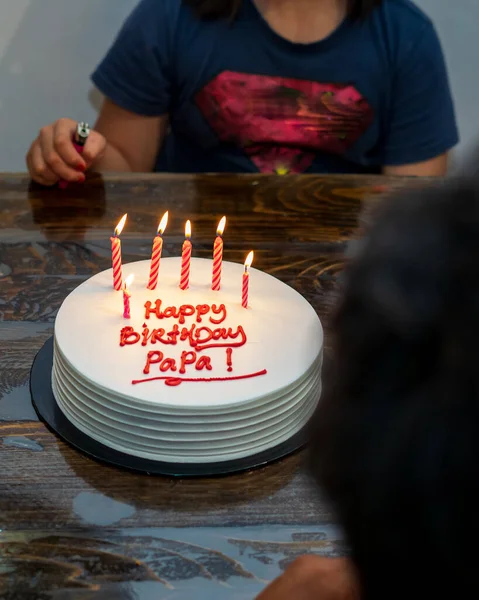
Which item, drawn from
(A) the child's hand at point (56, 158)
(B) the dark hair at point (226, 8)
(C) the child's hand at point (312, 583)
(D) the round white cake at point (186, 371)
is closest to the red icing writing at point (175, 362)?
(D) the round white cake at point (186, 371)

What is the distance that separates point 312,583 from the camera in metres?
0.61

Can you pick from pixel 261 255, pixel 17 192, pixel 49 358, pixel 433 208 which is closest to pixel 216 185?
pixel 261 255

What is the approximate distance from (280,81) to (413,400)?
1.31 m

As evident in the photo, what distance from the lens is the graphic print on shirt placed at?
153 cm

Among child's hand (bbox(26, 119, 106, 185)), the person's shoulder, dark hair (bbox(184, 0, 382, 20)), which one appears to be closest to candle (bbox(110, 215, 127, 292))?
child's hand (bbox(26, 119, 106, 185))

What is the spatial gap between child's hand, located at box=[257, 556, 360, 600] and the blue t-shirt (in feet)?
3.55

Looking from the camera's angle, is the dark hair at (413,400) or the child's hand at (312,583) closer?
the dark hair at (413,400)

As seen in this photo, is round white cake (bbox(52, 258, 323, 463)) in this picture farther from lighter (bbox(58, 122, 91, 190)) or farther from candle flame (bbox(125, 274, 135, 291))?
lighter (bbox(58, 122, 91, 190))

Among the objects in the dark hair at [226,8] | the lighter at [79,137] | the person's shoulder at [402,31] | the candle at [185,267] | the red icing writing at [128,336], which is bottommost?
the red icing writing at [128,336]

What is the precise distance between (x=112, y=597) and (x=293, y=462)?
0.26 m

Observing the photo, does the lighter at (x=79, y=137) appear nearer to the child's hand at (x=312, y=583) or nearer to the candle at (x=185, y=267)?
the candle at (x=185, y=267)

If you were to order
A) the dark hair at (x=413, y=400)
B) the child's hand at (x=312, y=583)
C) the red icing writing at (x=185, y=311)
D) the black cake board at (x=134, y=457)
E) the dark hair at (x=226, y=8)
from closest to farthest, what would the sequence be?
the dark hair at (x=413, y=400) → the child's hand at (x=312, y=583) → the black cake board at (x=134, y=457) → the red icing writing at (x=185, y=311) → the dark hair at (x=226, y=8)

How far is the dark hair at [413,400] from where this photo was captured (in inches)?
12.5

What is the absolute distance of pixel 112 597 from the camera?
2.08 ft
